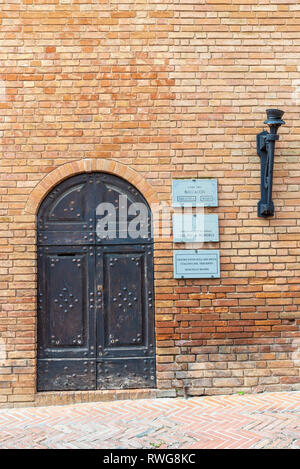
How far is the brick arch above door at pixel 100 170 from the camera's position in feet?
16.9

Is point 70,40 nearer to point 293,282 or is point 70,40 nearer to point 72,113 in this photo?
point 72,113

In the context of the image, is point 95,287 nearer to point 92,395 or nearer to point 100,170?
point 92,395

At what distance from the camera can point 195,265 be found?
202 inches

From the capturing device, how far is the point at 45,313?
5102mm

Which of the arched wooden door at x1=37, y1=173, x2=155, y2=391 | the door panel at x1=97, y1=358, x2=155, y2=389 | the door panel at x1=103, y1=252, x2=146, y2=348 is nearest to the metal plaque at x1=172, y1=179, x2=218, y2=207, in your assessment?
the arched wooden door at x1=37, y1=173, x2=155, y2=391

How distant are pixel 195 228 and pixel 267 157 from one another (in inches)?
45.1

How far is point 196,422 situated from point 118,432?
76 cm

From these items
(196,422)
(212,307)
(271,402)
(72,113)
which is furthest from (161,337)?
(72,113)

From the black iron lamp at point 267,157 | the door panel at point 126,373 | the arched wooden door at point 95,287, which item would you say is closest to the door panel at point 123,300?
the arched wooden door at point 95,287

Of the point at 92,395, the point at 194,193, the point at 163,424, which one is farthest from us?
the point at 194,193

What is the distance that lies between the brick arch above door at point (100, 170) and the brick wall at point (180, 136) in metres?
0.03

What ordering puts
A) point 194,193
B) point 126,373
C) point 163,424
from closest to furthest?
point 163,424
point 126,373
point 194,193

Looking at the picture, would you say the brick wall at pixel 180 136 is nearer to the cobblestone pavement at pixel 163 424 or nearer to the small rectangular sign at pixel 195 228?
the small rectangular sign at pixel 195 228

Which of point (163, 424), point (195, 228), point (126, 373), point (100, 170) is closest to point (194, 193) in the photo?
point (195, 228)
